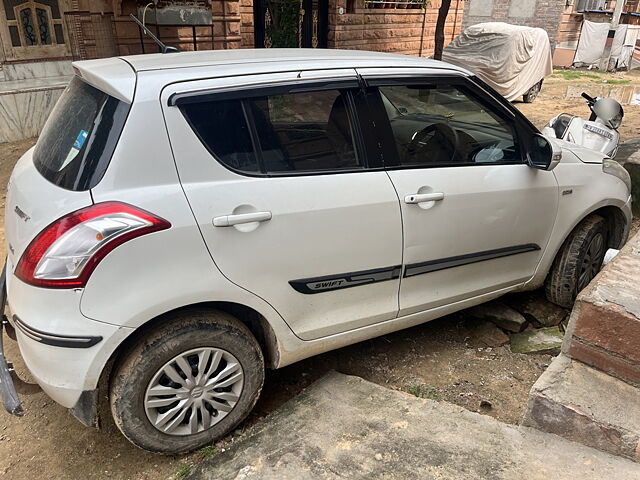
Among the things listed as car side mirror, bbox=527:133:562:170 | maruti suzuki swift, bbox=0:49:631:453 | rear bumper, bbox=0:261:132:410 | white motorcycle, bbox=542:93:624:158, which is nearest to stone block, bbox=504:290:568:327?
maruti suzuki swift, bbox=0:49:631:453

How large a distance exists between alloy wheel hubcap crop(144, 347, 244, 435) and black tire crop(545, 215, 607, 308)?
7.82 feet

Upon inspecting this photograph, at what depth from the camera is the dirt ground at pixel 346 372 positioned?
98.7 inches

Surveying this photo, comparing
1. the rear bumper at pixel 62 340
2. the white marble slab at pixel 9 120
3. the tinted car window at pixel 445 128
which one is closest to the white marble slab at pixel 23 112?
the white marble slab at pixel 9 120

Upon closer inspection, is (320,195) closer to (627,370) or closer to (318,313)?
(318,313)

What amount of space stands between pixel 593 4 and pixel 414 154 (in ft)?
78.4

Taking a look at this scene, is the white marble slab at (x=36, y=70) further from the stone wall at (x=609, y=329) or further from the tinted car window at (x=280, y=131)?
the stone wall at (x=609, y=329)

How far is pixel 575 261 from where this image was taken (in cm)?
360

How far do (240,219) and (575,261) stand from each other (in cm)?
253

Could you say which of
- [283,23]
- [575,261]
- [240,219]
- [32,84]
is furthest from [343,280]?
[283,23]

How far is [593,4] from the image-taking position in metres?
21.8

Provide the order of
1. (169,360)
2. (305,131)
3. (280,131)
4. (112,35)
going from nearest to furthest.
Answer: (169,360), (280,131), (305,131), (112,35)

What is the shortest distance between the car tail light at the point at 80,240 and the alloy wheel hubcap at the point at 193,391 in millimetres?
574

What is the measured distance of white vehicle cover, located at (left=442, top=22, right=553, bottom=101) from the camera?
1238 cm

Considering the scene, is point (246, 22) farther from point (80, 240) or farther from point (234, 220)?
point (80, 240)
